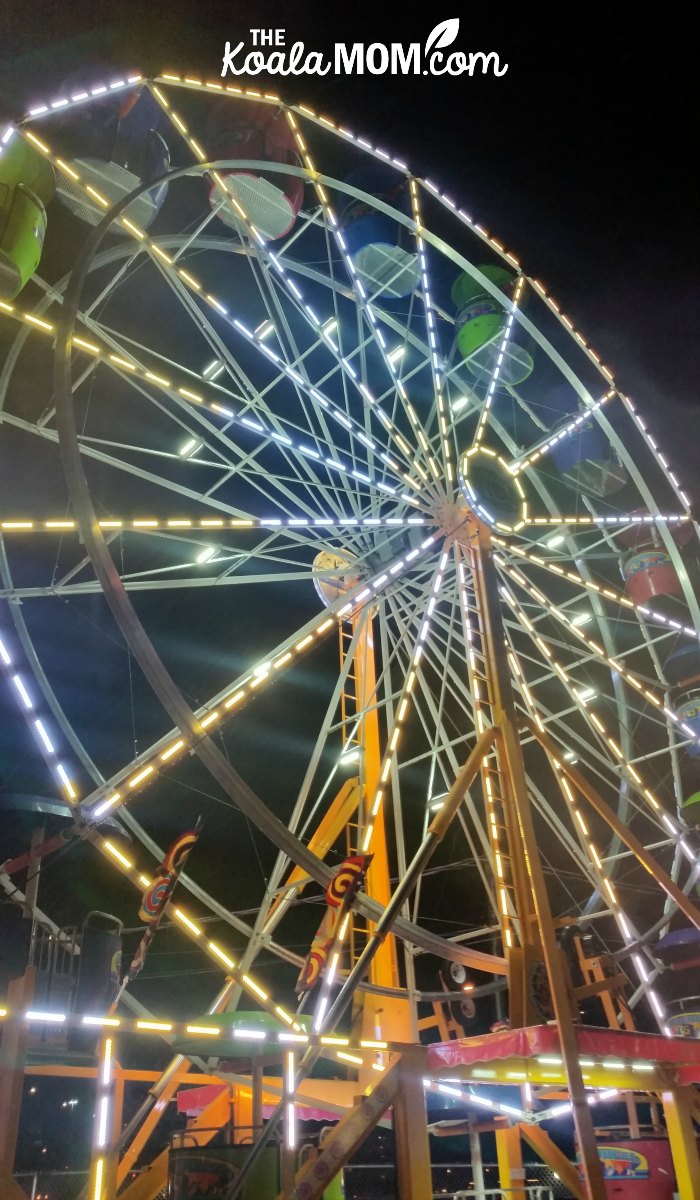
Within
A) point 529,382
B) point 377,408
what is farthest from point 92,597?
point 529,382

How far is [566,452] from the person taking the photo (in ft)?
46.8

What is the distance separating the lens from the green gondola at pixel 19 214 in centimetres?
822

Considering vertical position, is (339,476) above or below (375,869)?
above

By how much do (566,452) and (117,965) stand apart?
32.9 ft

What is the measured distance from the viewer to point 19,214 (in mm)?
8344

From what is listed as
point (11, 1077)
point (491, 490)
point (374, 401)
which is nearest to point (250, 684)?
point (11, 1077)

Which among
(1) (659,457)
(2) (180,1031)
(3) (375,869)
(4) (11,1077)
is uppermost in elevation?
(1) (659,457)

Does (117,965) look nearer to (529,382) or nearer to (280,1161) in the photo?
(280,1161)

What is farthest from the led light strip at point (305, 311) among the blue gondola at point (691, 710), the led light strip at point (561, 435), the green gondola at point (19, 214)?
the blue gondola at point (691, 710)

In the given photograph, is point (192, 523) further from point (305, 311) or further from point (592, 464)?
point (592, 464)

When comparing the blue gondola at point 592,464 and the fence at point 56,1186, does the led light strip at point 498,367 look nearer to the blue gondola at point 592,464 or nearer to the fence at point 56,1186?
the blue gondola at point 592,464

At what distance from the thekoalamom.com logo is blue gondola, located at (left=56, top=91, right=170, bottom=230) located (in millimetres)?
1453

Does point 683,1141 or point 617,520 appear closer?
point 683,1141

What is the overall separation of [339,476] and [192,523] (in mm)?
4714
